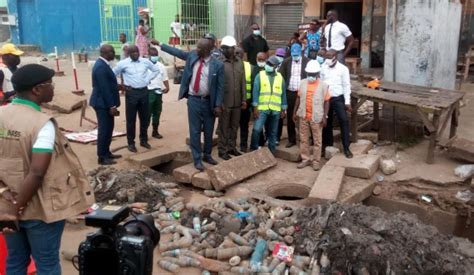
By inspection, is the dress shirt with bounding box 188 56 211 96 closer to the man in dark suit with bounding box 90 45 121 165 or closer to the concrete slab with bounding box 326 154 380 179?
the man in dark suit with bounding box 90 45 121 165

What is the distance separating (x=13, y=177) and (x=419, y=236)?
3.78 meters

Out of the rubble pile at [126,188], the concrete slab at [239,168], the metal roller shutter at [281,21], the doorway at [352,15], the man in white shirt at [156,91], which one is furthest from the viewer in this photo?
Answer: the doorway at [352,15]

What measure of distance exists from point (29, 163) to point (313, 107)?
16.1 feet

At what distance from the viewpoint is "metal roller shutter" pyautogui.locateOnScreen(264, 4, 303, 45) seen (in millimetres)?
16505

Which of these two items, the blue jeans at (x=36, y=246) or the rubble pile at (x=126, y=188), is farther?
the rubble pile at (x=126, y=188)

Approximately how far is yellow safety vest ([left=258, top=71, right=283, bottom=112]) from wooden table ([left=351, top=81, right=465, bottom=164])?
141 cm

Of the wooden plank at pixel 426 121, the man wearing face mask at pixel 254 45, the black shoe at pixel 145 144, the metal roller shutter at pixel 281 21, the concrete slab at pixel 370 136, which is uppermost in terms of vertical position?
the metal roller shutter at pixel 281 21

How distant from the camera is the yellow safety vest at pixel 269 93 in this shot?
7387 millimetres

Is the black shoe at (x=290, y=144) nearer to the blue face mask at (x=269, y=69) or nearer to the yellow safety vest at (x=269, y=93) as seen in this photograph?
the yellow safety vest at (x=269, y=93)

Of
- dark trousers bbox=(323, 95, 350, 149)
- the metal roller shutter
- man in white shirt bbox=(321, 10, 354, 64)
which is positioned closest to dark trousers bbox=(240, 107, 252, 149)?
dark trousers bbox=(323, 95, 350, 149)

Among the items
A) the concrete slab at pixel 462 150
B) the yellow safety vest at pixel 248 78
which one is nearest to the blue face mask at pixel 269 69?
the yellow safety vest at pixel 248 78

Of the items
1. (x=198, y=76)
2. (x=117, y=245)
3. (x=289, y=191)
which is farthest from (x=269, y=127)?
(x=117, y=245)

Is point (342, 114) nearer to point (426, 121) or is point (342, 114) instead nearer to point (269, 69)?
point (426, 121)

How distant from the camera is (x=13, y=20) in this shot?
23547mm
